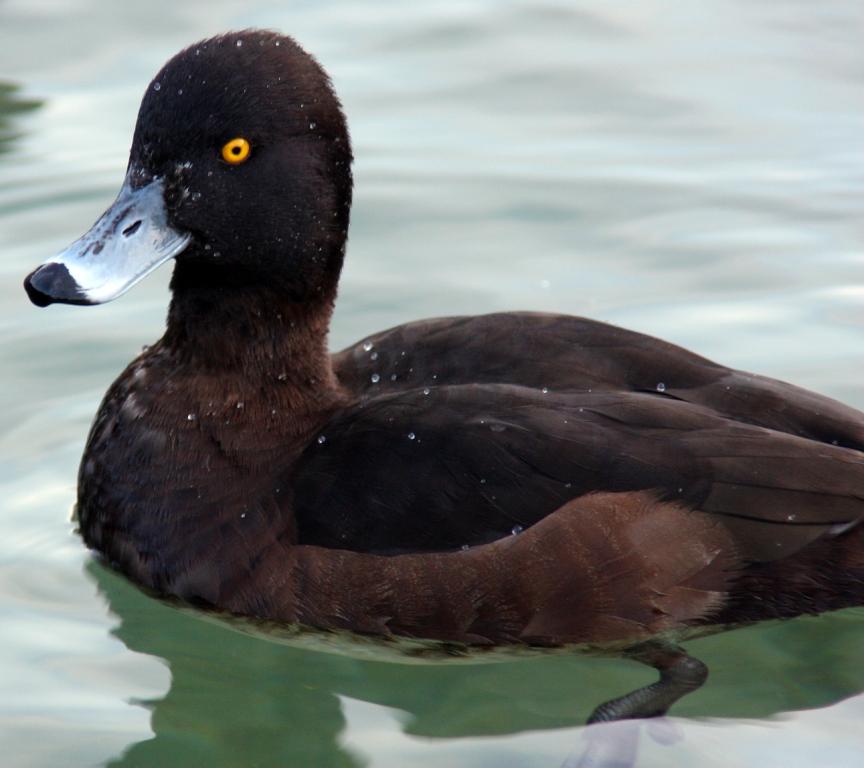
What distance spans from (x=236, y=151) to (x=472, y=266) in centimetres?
209

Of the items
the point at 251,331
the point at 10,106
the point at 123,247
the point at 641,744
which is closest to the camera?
the point at 641,744

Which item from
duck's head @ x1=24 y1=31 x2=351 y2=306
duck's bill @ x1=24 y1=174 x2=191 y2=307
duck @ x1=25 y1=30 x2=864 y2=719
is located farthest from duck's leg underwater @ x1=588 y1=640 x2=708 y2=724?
duck's bill @ x1=24 y1=174 x2=191 y2=307

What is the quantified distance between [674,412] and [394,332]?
3.42 ft

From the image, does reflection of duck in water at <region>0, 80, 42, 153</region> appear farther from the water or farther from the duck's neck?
the duck's neck

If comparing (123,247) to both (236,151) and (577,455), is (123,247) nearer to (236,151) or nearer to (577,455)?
(236,151)

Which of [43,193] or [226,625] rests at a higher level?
[43,193]

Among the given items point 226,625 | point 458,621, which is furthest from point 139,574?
point 458,621

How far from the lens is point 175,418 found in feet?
16.4

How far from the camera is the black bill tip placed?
4.62 metres

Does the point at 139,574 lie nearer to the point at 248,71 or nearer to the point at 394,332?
the point at 394,332

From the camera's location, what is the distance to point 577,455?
4465mm

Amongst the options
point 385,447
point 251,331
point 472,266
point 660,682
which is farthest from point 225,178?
point 472,266

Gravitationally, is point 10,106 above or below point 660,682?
above

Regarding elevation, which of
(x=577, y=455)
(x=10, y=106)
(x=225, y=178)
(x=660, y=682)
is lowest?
(x=660, y=682)
